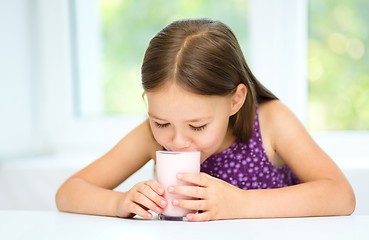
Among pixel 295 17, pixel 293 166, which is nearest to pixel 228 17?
pixel 295 17

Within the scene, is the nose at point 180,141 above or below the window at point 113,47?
below

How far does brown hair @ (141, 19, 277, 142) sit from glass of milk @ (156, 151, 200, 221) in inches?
6.2

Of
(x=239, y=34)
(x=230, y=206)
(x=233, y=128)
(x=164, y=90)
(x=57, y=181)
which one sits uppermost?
(x=239, y=34)

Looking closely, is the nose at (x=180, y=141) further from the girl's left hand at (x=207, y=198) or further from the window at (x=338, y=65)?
the window at (x=338, y=65)

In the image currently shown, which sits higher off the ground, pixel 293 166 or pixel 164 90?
pixel 164 90

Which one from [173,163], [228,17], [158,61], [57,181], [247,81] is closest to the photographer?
[173,163]

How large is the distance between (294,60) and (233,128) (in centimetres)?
84

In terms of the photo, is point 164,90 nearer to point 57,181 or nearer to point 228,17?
point 57,181

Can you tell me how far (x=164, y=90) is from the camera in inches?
40.1

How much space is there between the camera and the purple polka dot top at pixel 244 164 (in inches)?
50.4

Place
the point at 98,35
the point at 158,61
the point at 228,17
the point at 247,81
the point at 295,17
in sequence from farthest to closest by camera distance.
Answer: the point at 98,35 < the point at 228,17 < the point at 295,17 < the point at 247,81 < the point at 158,61

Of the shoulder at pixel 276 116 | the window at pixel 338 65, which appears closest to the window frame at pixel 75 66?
the window at pixel 338 65

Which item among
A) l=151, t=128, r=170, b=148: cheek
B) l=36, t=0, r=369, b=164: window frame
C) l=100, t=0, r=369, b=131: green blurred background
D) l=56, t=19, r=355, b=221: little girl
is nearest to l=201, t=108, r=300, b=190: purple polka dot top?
l=56, t=19, r=355, b=221: little girl

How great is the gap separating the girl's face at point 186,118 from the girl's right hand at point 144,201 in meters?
0.12
